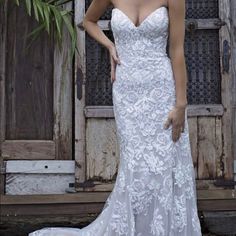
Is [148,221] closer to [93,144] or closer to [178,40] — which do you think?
[178,40]

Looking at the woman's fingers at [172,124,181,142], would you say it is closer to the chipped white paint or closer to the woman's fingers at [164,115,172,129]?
the woman's fingers at [164,115,172,129]

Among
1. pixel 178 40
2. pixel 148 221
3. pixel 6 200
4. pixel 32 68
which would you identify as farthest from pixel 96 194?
pixel 178 40

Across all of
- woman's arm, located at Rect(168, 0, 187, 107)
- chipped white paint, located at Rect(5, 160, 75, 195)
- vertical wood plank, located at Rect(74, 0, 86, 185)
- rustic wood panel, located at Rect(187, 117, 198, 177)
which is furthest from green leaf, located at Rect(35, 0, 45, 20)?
woman's arm, located at Rect(168, 0, 187, 107)

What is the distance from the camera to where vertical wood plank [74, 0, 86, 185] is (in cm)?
478

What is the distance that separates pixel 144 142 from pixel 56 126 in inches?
61.8

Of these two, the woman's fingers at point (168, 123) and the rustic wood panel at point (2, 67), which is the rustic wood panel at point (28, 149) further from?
the woman's fingers at point (168, 123)

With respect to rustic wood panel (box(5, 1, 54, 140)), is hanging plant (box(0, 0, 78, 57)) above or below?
above

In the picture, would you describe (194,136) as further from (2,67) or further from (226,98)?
(2,67)

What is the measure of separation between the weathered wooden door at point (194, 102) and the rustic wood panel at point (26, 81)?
280 mm

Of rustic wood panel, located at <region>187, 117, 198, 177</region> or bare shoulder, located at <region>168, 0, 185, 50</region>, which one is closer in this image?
bare shoulder, located at <region>168, 0, 185, 50</region>

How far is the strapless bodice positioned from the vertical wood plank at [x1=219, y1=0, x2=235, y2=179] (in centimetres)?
140

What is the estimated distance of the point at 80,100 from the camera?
478 centimetres

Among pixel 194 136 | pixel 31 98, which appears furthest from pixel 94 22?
pixel 194 136

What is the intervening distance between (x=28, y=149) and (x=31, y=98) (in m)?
0.40
